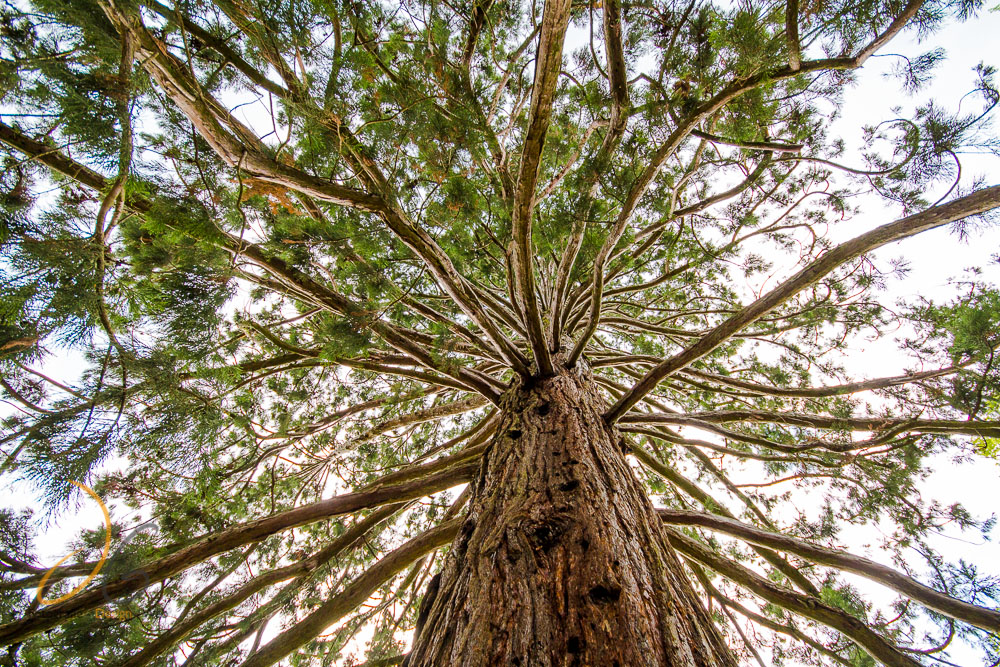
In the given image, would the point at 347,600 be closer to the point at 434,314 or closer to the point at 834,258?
the point at 434,314

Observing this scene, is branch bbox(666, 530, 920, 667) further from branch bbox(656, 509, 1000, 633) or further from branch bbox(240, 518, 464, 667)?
branch bbox(240, 518, 464, 667)

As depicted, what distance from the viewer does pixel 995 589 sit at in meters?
1.95

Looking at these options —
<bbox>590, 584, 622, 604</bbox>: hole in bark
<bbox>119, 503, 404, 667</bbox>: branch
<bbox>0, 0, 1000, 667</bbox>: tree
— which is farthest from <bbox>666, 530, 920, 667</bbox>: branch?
<bbox>119, 503, 404, 667</bbox>: branch

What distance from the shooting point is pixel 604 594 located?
0.98 m

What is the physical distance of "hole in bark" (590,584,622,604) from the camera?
0.96 meters

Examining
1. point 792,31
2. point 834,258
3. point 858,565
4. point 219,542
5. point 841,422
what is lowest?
point 858,565

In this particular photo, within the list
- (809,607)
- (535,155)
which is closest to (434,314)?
(535,155)

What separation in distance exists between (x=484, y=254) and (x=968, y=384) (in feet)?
9.07

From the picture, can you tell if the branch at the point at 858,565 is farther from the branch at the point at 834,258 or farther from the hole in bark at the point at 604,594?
the hole in bark at the point at 604,594

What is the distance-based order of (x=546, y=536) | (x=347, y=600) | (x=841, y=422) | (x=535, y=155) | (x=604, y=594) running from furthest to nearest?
(x=841, y=422)
(x=347, y=600)
(x=535, y=155)
(x=546, y=536)
(x=604, y=594)

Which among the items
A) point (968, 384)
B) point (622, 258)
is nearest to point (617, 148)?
point (622, 258)

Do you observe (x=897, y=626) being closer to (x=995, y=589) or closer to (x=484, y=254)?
(x=995, y=589)

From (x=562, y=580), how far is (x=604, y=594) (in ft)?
0.37

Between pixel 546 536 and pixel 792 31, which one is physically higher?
pixel 792 31
